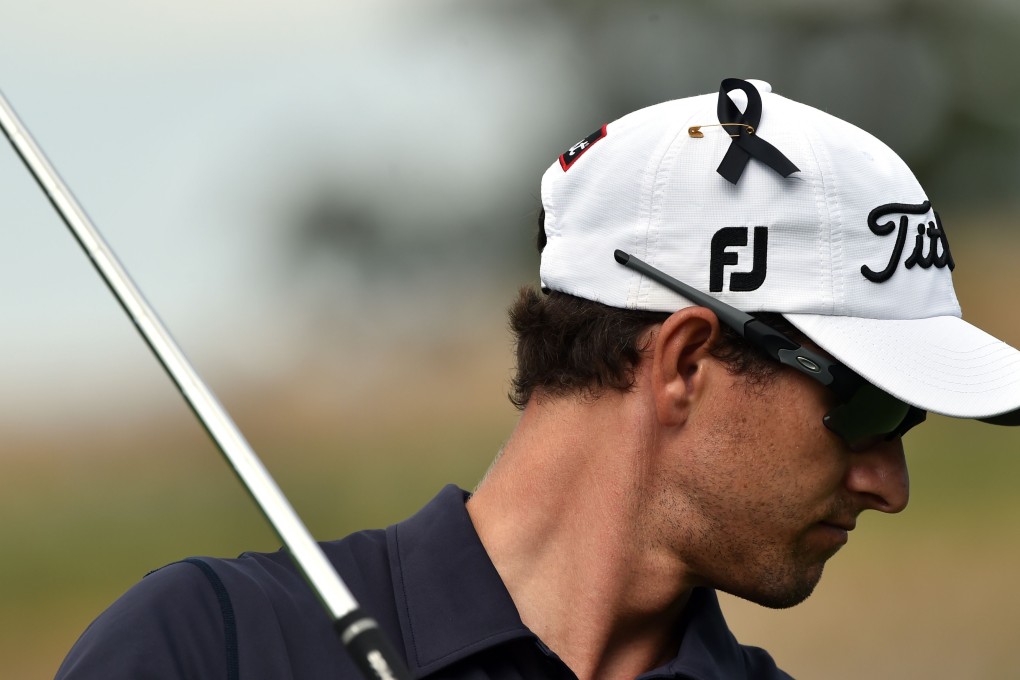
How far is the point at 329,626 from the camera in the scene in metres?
1.26

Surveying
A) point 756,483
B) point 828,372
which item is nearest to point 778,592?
point 756,483

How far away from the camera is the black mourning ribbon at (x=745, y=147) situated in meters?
1.38

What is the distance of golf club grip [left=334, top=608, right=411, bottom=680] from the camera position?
28.3 inches

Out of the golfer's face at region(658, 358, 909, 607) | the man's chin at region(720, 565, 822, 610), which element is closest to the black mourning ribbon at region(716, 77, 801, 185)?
the golfer's face at region(658, 358, 909, 607)

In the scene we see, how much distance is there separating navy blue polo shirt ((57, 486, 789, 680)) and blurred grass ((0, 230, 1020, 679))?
101 inches

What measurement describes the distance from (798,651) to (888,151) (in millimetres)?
2758

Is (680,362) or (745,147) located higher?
(745,147)

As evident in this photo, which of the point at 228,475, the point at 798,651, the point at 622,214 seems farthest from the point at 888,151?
the point at 228,475

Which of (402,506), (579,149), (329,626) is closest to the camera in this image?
(329,626)

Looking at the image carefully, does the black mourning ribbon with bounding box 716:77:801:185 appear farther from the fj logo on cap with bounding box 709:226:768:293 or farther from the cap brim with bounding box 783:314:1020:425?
the cap brim with bounding box 783:314:1020:425

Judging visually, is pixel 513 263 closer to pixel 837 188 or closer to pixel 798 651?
pixel 798 651

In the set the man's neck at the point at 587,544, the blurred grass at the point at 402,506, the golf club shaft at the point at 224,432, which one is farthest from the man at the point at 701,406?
the blurred grass at the point at 402,506

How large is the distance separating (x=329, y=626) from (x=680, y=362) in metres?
0.47

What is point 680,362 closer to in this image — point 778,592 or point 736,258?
point 736,258
